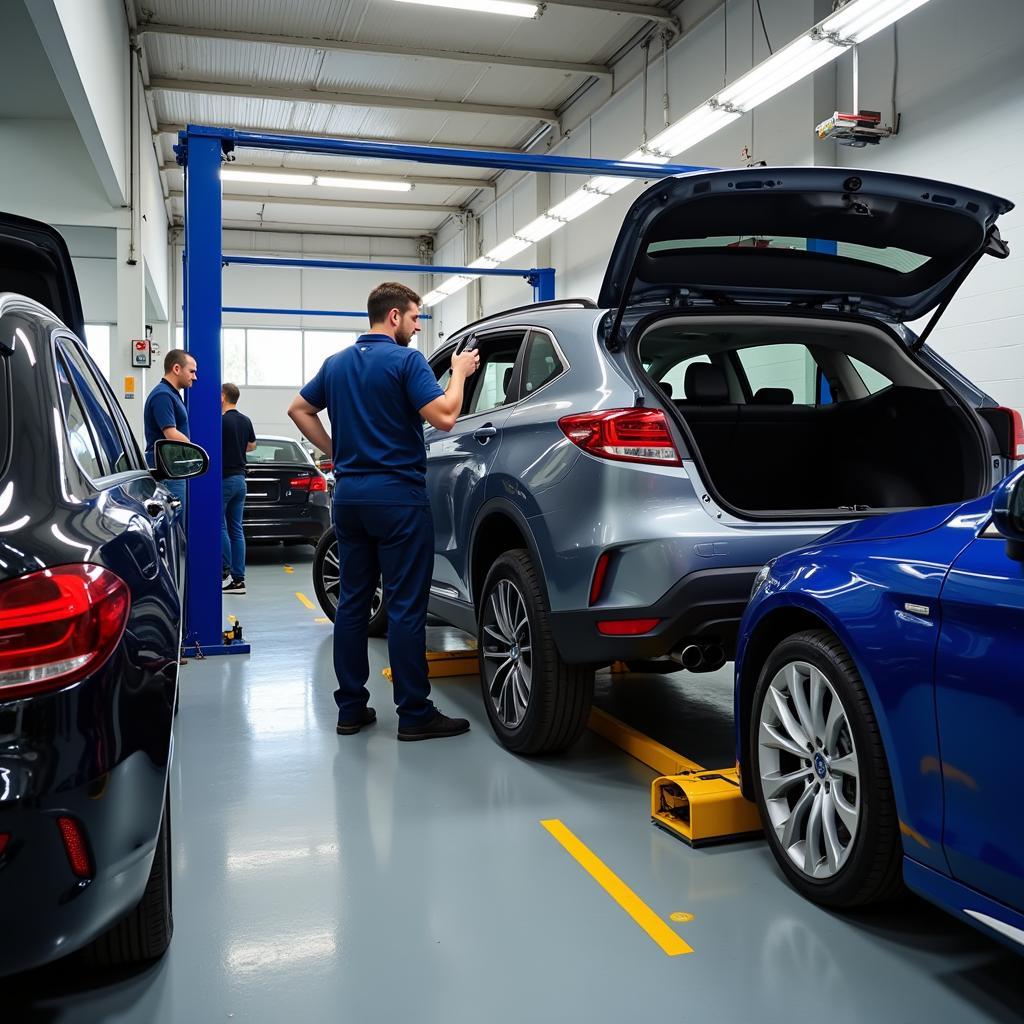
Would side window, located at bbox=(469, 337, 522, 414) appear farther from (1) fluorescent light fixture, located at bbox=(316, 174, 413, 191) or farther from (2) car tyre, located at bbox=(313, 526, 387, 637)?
(1) fluorescent light fixture, located at bbox=(316, 174, 413, 191)

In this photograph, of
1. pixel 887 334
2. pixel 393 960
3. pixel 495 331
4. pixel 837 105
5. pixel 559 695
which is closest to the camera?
pixel 393 960

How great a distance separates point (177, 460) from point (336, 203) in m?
17.3

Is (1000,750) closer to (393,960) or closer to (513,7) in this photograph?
(393,960)

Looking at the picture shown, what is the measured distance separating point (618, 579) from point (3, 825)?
6.41 feet

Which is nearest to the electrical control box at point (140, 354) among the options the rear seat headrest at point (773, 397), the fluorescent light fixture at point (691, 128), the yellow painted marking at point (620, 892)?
the fluorescent light fixture at point (691, 128)

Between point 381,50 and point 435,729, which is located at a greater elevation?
point 381,50

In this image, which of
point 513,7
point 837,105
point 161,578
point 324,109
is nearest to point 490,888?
point 161,578

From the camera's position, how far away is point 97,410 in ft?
9.49

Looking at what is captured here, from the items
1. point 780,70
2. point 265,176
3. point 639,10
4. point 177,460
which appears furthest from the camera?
point 265,176

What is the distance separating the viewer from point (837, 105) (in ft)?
29.2

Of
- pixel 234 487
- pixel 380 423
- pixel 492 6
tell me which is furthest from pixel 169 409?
pixel 492 6

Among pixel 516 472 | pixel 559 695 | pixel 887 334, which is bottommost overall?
pixel 559 695

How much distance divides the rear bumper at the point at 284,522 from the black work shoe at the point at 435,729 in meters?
6.14

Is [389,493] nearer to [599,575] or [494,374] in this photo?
[599,575]
